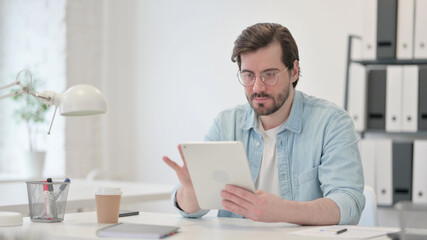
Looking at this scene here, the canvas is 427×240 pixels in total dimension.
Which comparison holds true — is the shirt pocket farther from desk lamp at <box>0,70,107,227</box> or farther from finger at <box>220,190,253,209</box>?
desk lamp at <box>0,70,107,227</box>

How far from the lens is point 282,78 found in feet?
6.36

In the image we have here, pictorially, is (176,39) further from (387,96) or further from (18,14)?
(387,96)

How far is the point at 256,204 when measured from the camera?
1.51 meters

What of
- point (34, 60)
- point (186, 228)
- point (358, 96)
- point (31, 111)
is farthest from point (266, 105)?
point (34, 60)

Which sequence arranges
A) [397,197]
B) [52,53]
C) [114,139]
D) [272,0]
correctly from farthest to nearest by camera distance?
[114,139]
[52,53]
[272,0]
[397,197]

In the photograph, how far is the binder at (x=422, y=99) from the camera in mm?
3027

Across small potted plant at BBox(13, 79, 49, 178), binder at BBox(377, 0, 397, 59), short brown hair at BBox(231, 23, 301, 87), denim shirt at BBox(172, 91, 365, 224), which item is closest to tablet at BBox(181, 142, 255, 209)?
denim shirt at BBox(172, 91, 365, 224)

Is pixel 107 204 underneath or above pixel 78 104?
Result: underneath

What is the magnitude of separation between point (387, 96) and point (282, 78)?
1.35 meters

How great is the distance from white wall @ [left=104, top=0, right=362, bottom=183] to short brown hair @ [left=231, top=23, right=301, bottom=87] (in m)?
1.65

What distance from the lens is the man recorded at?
69.2 inches

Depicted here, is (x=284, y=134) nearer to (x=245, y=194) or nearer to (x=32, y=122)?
(x=245, y=194)

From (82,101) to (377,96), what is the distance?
2006 mm

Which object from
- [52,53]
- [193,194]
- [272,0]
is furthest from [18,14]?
[193,194]
